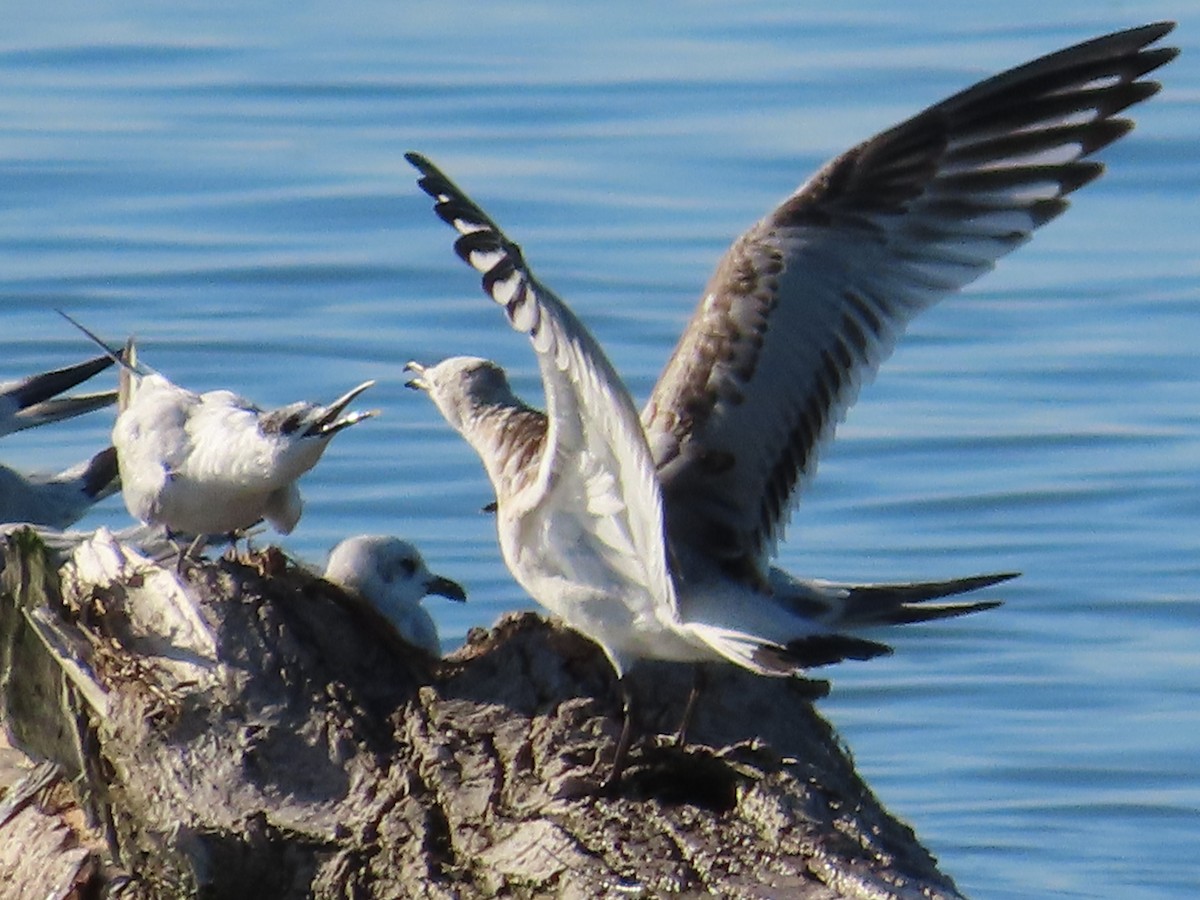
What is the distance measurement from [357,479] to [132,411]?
3981mm

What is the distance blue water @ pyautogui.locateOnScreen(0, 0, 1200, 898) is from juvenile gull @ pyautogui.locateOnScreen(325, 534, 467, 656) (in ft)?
8.93

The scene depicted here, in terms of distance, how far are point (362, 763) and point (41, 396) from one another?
4.96 metres

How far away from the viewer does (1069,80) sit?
26.4 feet

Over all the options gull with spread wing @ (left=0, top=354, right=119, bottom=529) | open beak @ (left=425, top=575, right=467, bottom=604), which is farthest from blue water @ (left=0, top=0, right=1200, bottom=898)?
open beak @ (left=425, top=575, right=467, bottom=604)

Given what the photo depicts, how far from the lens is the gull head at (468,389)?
8047 mm

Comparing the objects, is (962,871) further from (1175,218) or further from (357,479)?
(1175,218)

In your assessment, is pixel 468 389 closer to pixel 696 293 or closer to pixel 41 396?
pixel 41 396

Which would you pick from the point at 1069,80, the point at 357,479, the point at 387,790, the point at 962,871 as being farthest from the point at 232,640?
the point at 357,479

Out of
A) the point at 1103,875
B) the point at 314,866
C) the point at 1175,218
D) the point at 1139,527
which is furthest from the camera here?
the point at 1175,218

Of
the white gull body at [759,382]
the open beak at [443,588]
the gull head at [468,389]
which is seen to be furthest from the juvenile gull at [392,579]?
the gull head at [468,389]

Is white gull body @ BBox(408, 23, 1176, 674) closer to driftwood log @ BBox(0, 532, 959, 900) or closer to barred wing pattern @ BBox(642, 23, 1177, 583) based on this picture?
barred wing pattern @ BBox(642, 23, 1177, 583)

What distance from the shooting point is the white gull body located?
675 centimetres

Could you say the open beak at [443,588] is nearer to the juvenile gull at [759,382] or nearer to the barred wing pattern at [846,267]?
the juvenile gull at [759,382]

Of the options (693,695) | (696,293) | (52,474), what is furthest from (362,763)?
(696,293)
